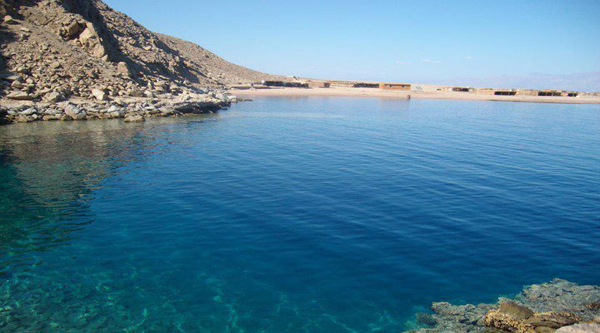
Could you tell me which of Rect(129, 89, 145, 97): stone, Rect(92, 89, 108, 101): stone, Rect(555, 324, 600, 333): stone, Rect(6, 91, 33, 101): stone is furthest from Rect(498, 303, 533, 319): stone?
Rect(129, 89, 145, 97): stone

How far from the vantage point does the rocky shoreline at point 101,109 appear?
43000 mm

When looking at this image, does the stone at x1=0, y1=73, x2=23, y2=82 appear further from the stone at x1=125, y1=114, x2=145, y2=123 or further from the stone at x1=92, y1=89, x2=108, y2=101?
the stone at x1=125, y1=114, x2=145, y2=123

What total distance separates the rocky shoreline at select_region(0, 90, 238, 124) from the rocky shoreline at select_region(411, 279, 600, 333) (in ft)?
147

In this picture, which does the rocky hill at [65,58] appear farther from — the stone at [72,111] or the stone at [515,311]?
the stone at [515,311]

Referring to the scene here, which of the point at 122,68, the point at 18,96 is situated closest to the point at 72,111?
the point at 18,96

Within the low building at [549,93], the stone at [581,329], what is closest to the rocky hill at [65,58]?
the stone at [581,329]

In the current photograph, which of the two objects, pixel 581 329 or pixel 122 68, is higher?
pixel 122 68

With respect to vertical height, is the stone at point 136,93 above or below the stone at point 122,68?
below

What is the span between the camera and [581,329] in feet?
29.9

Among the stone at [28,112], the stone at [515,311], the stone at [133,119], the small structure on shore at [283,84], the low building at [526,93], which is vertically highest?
the small structure on shore at [283,84]

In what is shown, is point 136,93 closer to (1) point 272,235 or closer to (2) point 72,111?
(2) point 72,111

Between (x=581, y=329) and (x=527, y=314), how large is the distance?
140 centimetres

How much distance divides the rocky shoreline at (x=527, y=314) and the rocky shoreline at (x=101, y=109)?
44870 millimetres

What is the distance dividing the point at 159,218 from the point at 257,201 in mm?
4972
